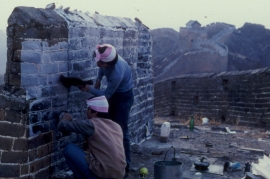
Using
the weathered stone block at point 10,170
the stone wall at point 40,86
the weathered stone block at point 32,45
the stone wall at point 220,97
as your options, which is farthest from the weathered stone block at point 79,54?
the stone wall at point 220,97

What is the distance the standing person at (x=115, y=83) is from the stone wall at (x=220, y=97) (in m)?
7.84

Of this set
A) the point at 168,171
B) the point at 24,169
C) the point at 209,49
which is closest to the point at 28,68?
the point at 24,169

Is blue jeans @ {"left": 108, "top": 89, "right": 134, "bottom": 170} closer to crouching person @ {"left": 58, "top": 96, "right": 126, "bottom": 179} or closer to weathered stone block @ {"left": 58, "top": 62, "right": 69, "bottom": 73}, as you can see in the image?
weathered stone block @ {"left": 58, "top": 62, "right": 69, "bottom": 73}

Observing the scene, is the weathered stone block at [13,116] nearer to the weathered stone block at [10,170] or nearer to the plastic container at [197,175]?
the weathered stone block at [10,170]

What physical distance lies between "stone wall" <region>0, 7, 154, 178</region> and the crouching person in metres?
0.38

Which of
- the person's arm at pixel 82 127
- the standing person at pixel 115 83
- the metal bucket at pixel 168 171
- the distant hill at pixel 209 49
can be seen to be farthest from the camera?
the distant hill at pixel 209 49

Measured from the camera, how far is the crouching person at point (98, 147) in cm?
374

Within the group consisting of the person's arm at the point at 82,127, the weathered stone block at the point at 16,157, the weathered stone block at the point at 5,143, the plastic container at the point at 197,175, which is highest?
the person's arm at the point at 82,127

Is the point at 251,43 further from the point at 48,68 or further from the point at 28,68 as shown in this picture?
the point at 28,68

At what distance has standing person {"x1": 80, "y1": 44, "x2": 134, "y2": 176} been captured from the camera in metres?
4.44

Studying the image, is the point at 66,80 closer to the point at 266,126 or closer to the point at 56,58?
the point at 56,58

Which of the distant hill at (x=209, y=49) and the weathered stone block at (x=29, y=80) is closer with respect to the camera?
the weathered stone block at (x=29, y=80)

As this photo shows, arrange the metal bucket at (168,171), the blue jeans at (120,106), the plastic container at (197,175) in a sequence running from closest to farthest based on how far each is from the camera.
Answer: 1. the metal bucket at (168,171)
2. the blue jeans at (120,106)
3. the plastic container at (197,175)

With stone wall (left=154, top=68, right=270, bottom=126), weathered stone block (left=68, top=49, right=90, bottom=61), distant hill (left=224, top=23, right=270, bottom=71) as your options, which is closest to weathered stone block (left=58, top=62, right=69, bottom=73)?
weathered stone block (left=68, top=49, right=90, bottom=61)
